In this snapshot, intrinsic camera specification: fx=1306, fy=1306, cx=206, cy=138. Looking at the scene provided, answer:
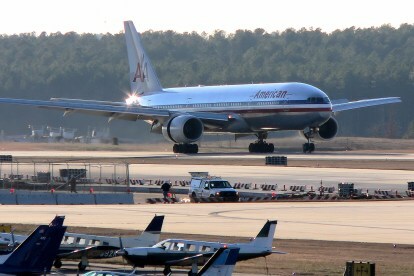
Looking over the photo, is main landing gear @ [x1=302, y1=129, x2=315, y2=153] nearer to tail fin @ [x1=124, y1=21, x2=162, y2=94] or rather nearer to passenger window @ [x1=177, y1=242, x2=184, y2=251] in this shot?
tail fin @ [x1=124, y1=21, x2=162, y2=94]

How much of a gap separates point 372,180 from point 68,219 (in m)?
23.7

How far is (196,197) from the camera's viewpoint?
207ft

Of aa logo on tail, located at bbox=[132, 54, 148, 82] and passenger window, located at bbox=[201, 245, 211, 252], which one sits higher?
aa logo on tail, located at bbox=[132, 54, 148, 82]

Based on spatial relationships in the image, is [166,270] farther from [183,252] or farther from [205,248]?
[205,248]

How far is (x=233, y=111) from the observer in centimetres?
10238

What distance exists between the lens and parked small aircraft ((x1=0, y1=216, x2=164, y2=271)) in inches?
1409

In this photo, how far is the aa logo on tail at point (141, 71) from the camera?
379 ft

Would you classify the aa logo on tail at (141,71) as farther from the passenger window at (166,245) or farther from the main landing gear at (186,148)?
the passenger window at (166,245)

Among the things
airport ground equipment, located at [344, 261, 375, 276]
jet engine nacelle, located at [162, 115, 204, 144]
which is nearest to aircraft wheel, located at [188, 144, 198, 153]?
jet engine nacelle, located at [162, 115, 204, 144]

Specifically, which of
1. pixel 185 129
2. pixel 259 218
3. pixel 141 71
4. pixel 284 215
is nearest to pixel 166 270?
pixel 259 218

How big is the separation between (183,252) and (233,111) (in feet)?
223

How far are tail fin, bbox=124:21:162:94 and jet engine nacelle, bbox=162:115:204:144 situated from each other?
14.4 meters

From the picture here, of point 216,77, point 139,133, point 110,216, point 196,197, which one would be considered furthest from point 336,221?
point 216,77

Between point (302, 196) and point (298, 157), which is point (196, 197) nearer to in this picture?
point (302, 196)
